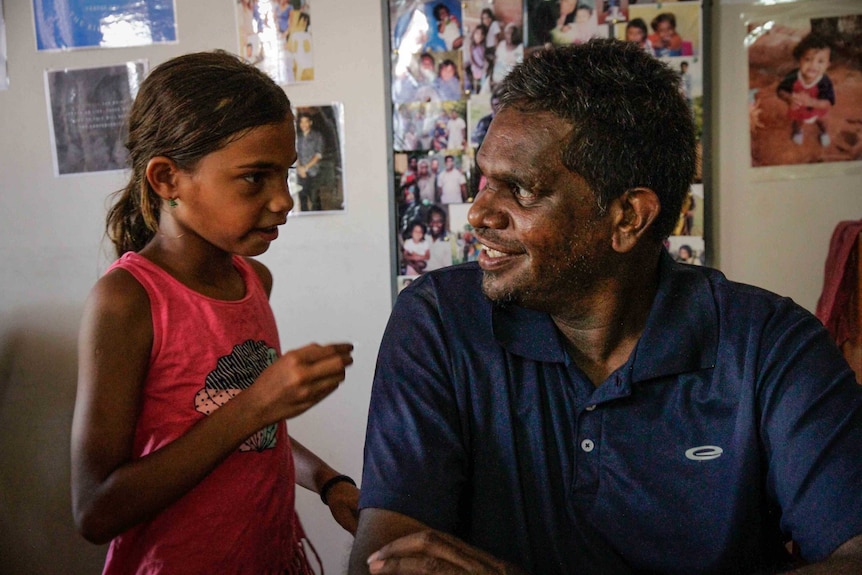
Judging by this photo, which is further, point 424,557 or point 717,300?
point 717,300

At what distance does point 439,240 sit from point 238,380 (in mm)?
1020

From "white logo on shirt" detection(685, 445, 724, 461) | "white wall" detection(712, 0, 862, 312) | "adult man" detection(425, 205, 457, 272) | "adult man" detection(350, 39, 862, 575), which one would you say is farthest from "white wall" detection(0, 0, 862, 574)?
"white logo on shirt" detection(685, 445, 724, 461)

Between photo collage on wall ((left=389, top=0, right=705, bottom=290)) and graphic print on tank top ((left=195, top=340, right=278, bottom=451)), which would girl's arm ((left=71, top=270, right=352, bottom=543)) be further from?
photo collage on wall ((left=389, top=0, right=705, bottom=290))

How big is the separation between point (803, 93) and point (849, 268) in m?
0.50

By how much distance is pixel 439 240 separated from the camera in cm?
224

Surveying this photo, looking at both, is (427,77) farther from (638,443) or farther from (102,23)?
(638,443)

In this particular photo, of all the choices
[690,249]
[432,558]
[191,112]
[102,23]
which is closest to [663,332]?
[432,558]

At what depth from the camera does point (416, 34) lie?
2195 millimetres

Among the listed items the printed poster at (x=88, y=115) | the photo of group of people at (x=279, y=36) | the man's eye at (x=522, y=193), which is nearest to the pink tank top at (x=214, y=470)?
the man's eye at (x=522, y=193)

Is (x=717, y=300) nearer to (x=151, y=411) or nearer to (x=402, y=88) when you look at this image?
(x=151, y=411)

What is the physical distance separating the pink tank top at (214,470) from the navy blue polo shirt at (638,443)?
29cm

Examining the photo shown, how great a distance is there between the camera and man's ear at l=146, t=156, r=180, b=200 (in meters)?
1.32

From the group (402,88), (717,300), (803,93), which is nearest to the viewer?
(717,300)

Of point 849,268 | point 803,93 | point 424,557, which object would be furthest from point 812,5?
point 424,557
